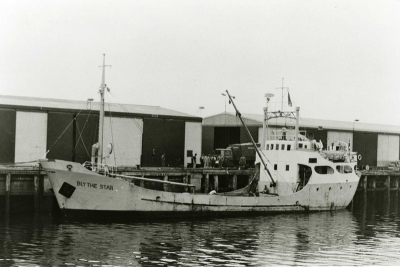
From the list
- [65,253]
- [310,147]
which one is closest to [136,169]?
[310,147]

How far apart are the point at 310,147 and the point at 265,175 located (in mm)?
3265

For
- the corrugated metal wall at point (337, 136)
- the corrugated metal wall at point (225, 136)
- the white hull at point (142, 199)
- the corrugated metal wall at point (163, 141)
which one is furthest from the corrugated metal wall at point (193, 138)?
the corrugated metal wall at point (337, 136)


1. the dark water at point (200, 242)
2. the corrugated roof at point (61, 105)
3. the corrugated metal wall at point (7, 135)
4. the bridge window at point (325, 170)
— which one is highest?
the corrugated roof at point (61, 105)

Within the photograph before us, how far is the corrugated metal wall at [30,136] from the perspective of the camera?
31.7 m

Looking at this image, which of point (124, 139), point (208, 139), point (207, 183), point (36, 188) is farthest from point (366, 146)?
point (36, 188)

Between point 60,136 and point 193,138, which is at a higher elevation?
point 193,138

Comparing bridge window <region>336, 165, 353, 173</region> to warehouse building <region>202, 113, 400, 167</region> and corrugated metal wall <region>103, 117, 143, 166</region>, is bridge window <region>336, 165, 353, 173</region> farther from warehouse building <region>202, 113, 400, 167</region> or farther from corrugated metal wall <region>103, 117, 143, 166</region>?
corrugated metal wall <region>103, 117, 143, 166</region>

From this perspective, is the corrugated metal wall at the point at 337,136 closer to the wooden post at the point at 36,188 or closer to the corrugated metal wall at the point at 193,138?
the corrugated metal wall at the point at 193,138

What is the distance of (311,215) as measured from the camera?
3152 centimetres

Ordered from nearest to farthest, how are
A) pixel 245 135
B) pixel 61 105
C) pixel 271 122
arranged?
pixel 61 105
pixel 245 135
pixel 271 122

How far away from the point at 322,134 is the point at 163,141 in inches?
682

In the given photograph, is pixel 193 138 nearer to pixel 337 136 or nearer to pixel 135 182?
pixel 135 182

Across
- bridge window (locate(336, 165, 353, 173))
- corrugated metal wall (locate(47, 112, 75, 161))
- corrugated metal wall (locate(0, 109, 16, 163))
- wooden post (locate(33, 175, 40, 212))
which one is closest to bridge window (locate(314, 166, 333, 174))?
bridge window (locate(336, 165, 353, 173))

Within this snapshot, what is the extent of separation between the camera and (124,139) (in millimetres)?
35500
